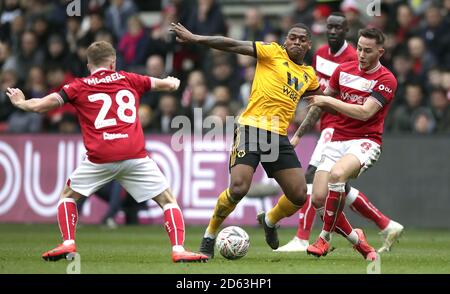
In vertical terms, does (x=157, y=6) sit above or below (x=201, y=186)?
above

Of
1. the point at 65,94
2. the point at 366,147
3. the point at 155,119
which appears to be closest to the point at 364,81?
the point at 366,147

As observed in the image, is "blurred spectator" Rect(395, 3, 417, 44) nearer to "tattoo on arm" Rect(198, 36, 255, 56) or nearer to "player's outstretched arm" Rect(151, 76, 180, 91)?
"tattoo on arm" Rect(198, 36, 255, 56)

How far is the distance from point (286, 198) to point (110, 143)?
2.26m

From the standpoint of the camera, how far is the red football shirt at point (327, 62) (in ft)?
42.2

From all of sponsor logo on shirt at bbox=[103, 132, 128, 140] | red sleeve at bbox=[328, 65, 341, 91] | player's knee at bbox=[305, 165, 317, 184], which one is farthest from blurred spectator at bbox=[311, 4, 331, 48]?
sponsor logo on shirt at bbox=[103, 132, 128, 140]

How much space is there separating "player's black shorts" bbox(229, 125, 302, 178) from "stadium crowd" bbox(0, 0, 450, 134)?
21.3ft

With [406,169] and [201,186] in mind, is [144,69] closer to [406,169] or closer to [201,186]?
[201,186]

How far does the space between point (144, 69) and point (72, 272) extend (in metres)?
10.8

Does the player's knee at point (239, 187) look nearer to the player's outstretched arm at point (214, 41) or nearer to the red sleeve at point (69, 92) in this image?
the player's outstretched arm at point (214, 41)

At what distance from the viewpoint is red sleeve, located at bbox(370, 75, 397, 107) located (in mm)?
11148

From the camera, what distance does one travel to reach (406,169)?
57.1 feet

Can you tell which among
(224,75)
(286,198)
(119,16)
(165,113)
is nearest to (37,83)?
(119,16)

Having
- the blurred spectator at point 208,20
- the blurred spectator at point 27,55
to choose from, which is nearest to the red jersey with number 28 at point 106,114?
the blurred spectator at point 208,20

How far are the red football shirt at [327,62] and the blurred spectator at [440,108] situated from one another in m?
5.17
